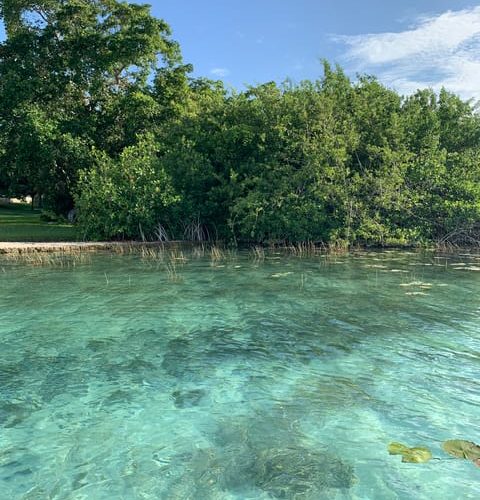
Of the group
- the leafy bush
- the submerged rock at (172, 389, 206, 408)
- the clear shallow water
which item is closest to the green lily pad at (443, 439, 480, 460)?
the clear shallow water

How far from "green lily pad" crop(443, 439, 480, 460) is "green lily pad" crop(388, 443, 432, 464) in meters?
0.19

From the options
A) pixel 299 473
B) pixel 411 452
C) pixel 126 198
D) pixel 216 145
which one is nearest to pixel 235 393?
pixel 299 473

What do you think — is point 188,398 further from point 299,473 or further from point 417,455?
point 417,455

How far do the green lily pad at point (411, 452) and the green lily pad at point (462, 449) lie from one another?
192 millimetres

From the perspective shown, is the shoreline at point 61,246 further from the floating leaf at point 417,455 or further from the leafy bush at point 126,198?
the floating leaf at point 417,455

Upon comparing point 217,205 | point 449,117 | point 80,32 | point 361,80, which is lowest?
point 217,205

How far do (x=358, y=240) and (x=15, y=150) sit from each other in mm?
17152

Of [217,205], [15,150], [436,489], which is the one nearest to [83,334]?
[436,489]

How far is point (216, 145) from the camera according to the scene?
22.3m

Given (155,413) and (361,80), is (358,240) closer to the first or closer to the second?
(361,80)

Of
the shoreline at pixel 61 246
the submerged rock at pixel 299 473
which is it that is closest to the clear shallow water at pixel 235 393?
the submerged rock at pixel 299 473

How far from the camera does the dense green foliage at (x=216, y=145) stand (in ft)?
66.7

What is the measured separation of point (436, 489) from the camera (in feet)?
12.4

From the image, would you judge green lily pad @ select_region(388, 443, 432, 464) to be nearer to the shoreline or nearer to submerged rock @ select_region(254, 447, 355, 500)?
submerged rock @ select_region(254, 447, 355, 500)
